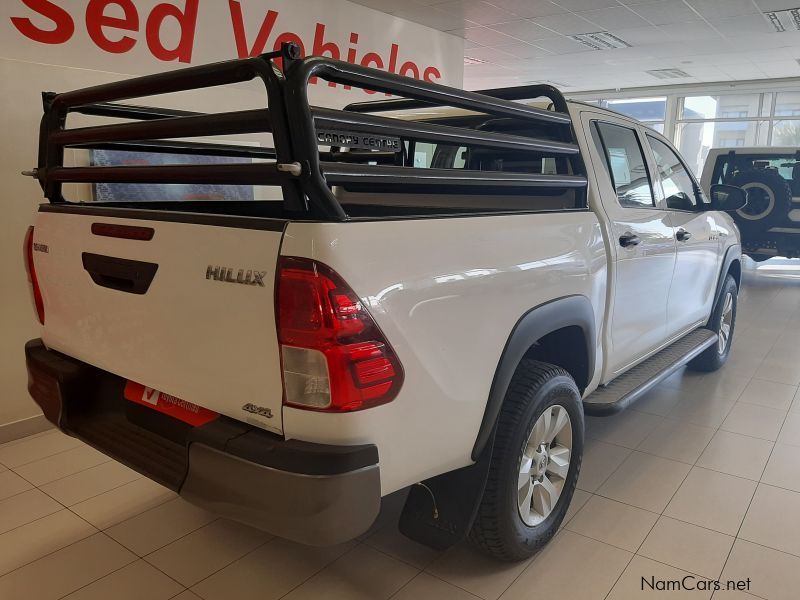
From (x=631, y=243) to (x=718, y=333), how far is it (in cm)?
200

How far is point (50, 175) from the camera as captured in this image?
2.14 meters

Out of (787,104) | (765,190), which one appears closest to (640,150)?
(765,190)

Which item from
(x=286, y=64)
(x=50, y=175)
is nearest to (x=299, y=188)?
(x=286, y=64)

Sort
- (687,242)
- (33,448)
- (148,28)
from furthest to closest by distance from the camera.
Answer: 1. (148,28)
2. (687,242)
3. (33,448)

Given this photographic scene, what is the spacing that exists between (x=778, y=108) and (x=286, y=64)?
51.7 feet

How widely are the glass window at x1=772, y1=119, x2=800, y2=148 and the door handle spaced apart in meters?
14.2

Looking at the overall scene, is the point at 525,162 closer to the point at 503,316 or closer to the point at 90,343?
the point at 503,316

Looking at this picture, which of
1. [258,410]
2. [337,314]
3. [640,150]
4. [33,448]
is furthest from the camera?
[33,448]

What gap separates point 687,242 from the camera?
3.33 m

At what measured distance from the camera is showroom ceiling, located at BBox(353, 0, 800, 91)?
6945 mm

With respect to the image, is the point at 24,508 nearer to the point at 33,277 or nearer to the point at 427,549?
the point at 33,277

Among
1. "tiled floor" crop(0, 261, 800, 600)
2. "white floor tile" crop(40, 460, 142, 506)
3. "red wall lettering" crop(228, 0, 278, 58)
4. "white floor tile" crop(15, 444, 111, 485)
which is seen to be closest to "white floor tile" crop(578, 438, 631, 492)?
"tiled floor" crop(0, 261, 800, 600)

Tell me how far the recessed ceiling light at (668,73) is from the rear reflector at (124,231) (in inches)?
488

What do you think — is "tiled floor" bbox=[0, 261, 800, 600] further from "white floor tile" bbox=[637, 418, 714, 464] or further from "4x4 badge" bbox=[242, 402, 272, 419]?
"4x4 badge" bbox=[242, 402, 272, 419]
